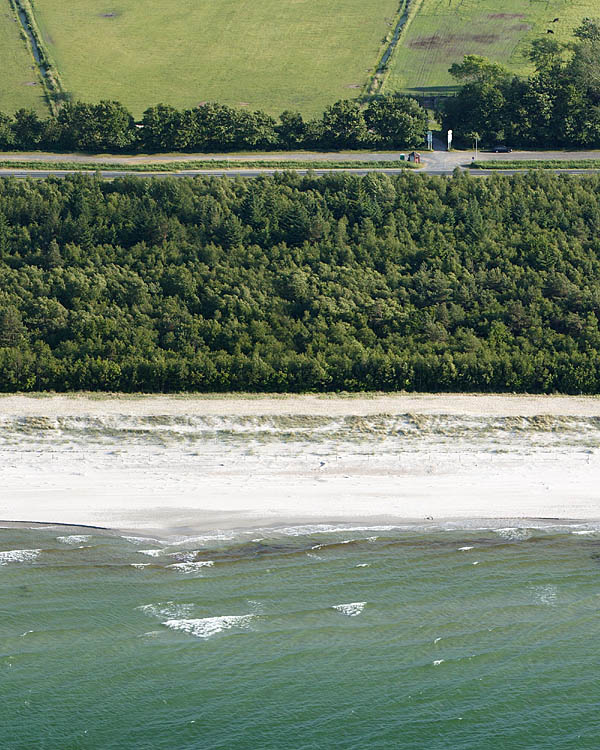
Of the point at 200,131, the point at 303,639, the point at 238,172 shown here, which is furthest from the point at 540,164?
the point at 303,639

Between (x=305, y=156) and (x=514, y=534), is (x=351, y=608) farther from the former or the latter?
(x=305, y=156)

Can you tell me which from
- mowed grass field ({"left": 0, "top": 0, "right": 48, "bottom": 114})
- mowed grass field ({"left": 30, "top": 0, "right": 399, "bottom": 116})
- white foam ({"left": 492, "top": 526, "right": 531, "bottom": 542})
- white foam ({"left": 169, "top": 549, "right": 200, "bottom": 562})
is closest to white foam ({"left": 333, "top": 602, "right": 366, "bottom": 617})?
white foam ({"left": 169, "top": 549, "right": 200, "bottom": 562})

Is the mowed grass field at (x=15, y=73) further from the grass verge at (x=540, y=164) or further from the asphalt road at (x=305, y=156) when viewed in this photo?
the grass verge at (x=540, y=164)

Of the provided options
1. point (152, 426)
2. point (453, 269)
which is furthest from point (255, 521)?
point (453, 269)

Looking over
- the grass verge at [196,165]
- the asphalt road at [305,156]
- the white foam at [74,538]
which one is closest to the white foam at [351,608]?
the white foam at [74,538]

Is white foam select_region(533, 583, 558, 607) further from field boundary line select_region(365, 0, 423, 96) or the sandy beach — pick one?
field boundary line select_region(365, 0, 423, 96)
